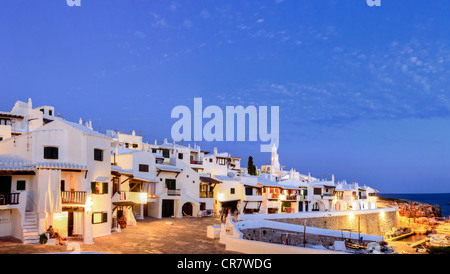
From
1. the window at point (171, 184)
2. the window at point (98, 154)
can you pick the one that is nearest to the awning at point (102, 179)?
the window at point (98, 154)

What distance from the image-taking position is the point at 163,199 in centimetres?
4222

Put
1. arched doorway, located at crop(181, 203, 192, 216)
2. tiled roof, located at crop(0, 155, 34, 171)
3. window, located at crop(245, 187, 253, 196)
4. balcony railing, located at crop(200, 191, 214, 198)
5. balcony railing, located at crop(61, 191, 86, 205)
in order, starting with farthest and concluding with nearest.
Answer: window, located at crop(245, 187, 253, 196) → balcony railing, located at crop(200, 191, 214, 198) → arched doorway, located at crop(181, 203, 192, 216) → balcony railing, located at crop(61, 191, 86, 205) → tiled roof, located at crop(0, 155, 34, 171)

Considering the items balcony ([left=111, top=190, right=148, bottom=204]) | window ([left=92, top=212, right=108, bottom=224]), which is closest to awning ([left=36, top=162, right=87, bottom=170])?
window ([left=92, top=212, right=108, bottom=224])

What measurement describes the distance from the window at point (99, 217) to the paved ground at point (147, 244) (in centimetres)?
122

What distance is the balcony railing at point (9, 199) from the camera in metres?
22.7

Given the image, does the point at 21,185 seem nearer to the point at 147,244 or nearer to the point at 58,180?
the point at 58,180

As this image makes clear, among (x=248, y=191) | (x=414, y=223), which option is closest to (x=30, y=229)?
(x=248, y=191)

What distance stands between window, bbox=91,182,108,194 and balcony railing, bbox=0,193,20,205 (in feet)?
16.1

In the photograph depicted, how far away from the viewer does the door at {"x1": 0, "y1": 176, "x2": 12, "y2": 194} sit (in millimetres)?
23658

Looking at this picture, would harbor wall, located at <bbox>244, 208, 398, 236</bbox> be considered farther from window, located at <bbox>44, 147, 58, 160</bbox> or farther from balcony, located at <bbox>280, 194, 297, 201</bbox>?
window, located at <bbox>44, 147, 58, 160</bbox>

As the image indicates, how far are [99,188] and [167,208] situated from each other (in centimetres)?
1686

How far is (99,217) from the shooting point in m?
26.3
